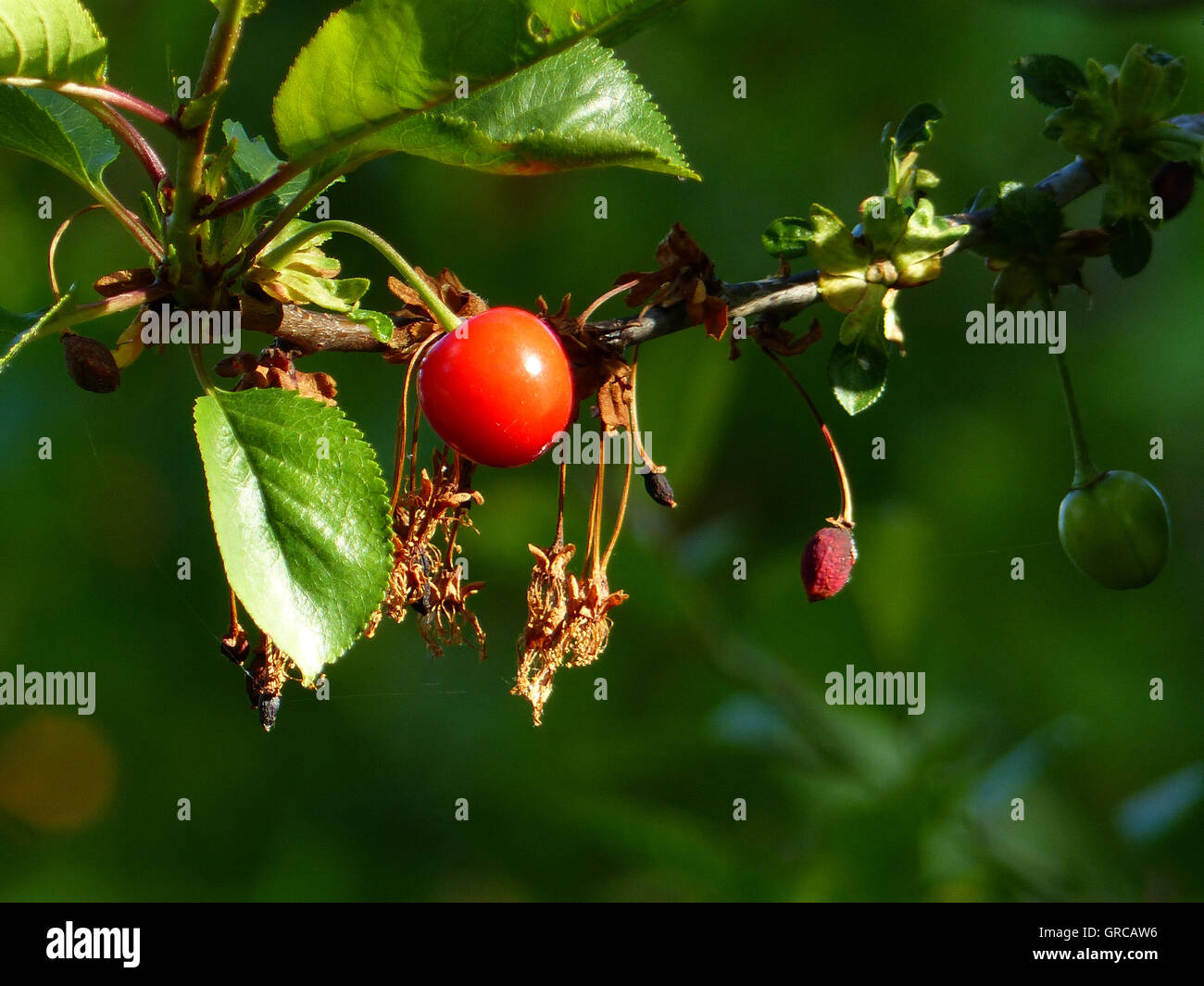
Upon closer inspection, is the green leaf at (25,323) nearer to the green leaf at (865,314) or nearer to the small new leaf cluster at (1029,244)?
the green leaf at (865,314)

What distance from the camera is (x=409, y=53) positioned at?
2.60 ft

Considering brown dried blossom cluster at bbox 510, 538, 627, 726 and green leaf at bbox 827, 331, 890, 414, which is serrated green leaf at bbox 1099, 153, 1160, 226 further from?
brown dried blossom cluster at bbox 510, 538, 627, 726

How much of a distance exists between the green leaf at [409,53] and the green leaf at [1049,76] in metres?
0.69

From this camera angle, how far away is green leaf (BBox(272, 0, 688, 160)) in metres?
0.77

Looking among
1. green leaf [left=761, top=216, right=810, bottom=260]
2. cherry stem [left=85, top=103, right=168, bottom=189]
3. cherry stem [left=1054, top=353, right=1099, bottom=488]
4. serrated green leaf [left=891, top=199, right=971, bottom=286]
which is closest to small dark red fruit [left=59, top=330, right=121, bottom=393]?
cherry stem [left=85, top=103, right=168, bottom=189]

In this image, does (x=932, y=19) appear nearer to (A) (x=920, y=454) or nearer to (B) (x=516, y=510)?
(A) (x=920, y=454)

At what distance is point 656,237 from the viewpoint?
2.56 m

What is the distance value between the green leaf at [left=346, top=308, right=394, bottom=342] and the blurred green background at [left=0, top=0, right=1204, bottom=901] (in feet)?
3.73

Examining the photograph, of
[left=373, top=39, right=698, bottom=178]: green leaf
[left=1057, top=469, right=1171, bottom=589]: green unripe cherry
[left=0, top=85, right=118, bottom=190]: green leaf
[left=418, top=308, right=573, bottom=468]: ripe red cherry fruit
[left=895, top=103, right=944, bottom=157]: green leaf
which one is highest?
[left=895, top=103, right=944, bottom=157]: green leaf

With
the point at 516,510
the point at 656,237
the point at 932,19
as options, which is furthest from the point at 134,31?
the point at 932,19

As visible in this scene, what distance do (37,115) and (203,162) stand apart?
5.5 inches

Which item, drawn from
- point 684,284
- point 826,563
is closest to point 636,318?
point 684,284

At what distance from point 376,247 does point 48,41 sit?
0.26 m

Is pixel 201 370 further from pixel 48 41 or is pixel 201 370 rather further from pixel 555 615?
pixel 555 615
